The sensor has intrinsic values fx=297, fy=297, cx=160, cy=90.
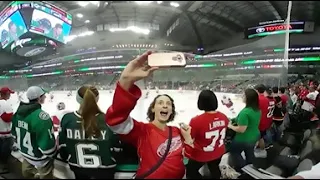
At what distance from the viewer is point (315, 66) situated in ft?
4.05

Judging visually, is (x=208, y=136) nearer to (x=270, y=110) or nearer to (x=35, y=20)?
(x=270, y=110)

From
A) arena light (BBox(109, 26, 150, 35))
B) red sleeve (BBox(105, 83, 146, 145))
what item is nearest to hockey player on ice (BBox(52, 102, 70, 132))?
red sleeve (BBox(105, 83, 146, 145))

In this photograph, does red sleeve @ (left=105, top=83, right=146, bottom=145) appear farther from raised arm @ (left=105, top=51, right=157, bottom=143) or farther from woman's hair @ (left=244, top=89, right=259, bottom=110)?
woman's hair @ (left=244, top=89, right=259, bottom=110)

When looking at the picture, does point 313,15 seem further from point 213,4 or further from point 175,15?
point 175,15

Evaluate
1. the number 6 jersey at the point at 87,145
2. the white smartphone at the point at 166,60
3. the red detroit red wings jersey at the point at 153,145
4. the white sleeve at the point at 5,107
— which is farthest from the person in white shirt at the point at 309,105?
the white sleeve at the point at 5,107

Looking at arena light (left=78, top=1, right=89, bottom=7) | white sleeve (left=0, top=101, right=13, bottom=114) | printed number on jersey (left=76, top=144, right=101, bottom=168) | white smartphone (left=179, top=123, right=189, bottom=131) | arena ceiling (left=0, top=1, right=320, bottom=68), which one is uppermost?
arena light (left=78, top=1, right=89, bottom=7)

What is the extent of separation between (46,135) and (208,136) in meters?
0.70

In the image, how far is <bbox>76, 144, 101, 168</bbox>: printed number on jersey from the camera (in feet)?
3.57

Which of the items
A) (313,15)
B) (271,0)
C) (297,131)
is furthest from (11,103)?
(297,131)

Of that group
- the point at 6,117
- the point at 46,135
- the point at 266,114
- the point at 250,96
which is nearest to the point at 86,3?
the point at 46,135

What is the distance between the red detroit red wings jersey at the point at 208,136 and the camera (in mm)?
1229

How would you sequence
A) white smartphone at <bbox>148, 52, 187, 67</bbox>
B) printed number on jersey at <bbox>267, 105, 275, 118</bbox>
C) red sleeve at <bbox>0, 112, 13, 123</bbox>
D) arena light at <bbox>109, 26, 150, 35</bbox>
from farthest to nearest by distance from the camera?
printed number on jersey at <bbox>267, 105, 275, 118</bbox>, red sleeve at <bbox>0, 112, 13, 123</bbox>, arena light at <bbox>109, 26, 150, 35</bbox>, white smartphone at <bbox>148, 52, 187, 67</bbox>

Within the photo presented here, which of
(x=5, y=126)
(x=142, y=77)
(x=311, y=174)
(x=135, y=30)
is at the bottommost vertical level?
(x=311, y=174)

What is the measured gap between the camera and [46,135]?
1.22 metres
